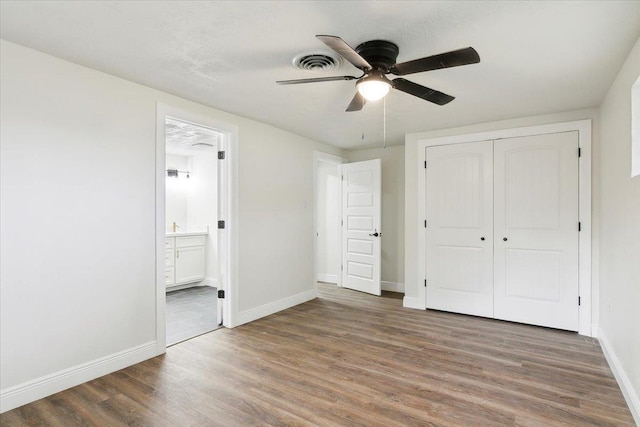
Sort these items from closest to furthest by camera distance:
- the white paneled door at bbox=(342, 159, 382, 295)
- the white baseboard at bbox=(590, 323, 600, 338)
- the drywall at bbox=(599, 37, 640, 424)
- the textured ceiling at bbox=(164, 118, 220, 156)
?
the drywall at bbox=(599, 37, 640, 424)
the white baseboard at bbox=(590, 323, 600, 338)
the textured ceiling at bbox=(164, 118, 220, 156)
the white paneled door at bbox=(342, 159, 382, 295)

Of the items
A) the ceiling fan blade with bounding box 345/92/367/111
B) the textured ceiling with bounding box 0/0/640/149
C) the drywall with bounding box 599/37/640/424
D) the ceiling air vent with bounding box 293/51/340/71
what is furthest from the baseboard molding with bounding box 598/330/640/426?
the ceiling air vent with bounding box 293/51/340/71

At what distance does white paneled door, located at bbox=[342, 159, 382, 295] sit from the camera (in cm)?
521

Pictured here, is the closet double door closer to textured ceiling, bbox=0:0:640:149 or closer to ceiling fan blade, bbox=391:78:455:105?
textured ceiling, bbox=0:0:640:149

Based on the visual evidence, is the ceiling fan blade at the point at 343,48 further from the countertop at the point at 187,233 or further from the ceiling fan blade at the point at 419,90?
the countertop at the point at 187,233

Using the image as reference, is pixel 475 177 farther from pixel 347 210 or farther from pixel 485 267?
pixel 347 210

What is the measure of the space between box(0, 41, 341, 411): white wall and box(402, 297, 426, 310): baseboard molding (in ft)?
10.2

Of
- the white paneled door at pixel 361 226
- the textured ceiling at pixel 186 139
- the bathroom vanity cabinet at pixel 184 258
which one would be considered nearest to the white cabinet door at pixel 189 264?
the bathroom vanity cabinet at pixel 184 258

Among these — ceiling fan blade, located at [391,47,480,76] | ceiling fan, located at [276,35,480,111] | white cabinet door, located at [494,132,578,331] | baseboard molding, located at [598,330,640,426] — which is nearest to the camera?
ceiling fan blade, located at [391,47,480,76]

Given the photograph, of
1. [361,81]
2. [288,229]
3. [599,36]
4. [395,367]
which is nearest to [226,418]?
[395,367]

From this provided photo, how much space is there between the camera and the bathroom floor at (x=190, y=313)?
3586 mm

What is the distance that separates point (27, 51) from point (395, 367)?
11.6ft

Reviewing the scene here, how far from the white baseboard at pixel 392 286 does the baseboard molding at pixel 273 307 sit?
4.11 ft

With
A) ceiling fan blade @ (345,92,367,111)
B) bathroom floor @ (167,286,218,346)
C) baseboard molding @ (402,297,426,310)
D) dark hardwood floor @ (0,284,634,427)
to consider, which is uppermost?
ceiling fan blade @ (345,92,367,111)

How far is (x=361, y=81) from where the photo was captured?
216 cm
